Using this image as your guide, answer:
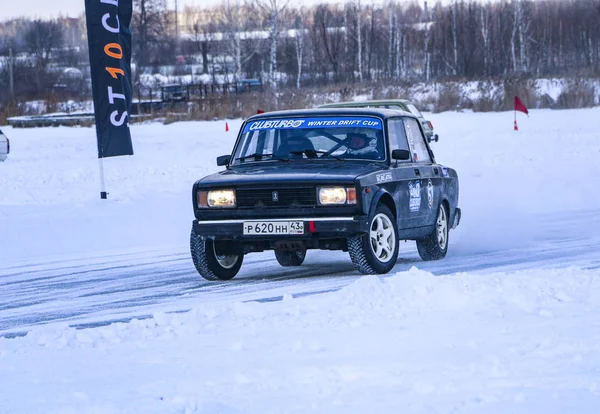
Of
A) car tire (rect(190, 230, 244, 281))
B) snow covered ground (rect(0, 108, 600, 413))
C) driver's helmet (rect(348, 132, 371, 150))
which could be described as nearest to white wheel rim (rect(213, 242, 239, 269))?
car tire (rect(190, 230, 244, 281))

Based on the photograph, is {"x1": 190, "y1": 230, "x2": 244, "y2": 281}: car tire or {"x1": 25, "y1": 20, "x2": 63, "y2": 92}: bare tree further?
{"x1": 25, "y1": 20, "x2": 63, "y2": 92}: bare tree

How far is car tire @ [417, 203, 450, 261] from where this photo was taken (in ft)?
35.5

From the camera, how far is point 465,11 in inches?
3371

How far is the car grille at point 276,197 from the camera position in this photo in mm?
8805

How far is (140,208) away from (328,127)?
8053 mm

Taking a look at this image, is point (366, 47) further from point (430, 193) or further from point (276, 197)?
point (276, 197)

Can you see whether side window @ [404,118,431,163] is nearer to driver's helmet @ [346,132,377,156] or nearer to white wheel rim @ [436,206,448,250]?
white wheel rim @ [436,206,448,250]

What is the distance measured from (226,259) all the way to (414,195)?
193 cm

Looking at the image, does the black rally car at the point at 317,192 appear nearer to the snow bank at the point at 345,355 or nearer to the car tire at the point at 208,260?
the car tire at the point at 208,260

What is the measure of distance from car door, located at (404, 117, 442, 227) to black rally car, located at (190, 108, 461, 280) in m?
0.01

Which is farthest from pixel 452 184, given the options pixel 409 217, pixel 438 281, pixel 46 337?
pixel 46 337

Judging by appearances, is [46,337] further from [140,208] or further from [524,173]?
[524,173]

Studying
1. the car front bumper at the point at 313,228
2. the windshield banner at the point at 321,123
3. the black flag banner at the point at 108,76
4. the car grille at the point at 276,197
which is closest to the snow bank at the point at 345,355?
the car front bumper at the point at 313,228

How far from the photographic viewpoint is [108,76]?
1689 cm
